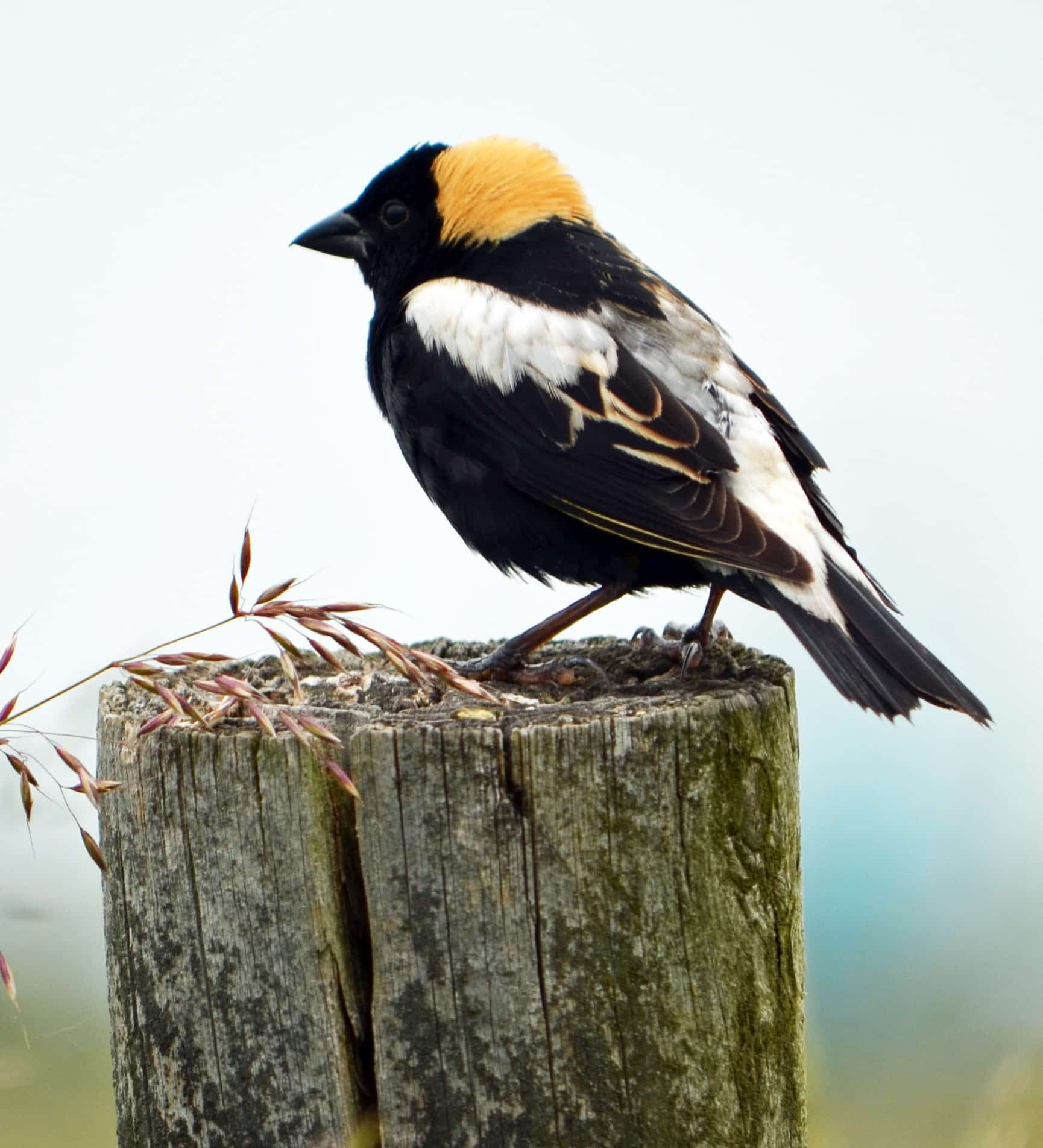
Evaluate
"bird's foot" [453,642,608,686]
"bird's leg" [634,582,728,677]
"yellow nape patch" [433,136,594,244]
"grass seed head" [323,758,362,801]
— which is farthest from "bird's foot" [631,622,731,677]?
"yellow nape patch" [433,136,594,244]

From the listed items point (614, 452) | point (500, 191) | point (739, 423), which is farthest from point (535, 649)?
point (500, 191)

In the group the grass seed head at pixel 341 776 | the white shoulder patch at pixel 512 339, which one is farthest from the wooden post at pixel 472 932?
the white shoulder patch at pixel 512 339

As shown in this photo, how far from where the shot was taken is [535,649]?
333 cm

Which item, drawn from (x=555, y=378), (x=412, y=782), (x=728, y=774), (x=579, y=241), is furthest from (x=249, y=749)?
(x=579, y=241)

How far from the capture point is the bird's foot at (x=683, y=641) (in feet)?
9.89

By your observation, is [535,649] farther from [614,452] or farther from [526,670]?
[614,452]

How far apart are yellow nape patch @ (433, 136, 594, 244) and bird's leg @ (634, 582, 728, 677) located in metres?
1.29

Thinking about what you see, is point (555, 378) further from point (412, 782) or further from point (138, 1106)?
point (138, 1106)

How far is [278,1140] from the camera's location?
2.14 meters

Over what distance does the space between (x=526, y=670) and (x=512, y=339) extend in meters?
0.85

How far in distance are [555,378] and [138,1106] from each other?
186 cm

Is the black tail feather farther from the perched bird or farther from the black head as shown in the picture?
the black head

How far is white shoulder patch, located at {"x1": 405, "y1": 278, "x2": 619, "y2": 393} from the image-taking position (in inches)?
127

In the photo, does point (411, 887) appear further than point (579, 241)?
No
